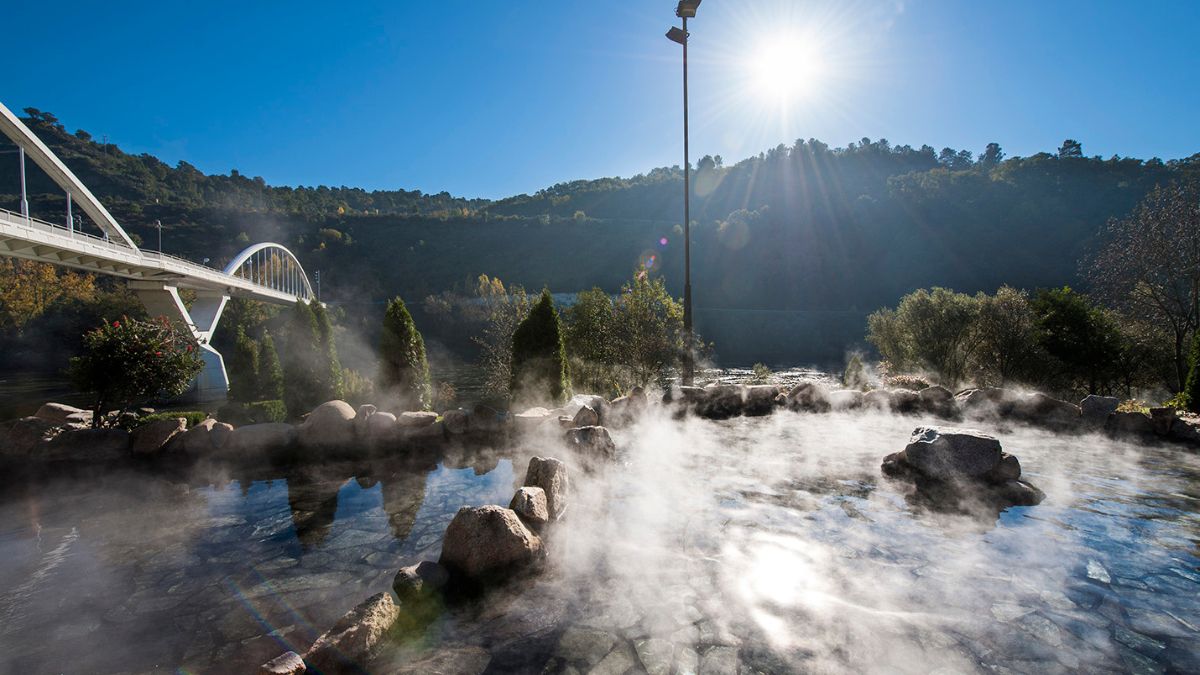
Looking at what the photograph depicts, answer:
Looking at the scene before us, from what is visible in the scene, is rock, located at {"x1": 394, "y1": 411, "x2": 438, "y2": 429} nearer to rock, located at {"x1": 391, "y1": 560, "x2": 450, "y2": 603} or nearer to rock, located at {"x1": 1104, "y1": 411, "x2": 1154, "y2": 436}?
rock, located at {"x1": 391, "y1": 560, "x2": 450, "y2": 603}

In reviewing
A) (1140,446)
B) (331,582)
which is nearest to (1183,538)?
(1140,446)

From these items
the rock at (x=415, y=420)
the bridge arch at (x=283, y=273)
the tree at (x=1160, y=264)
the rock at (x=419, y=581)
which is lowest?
the rock at (x=419, y=581)

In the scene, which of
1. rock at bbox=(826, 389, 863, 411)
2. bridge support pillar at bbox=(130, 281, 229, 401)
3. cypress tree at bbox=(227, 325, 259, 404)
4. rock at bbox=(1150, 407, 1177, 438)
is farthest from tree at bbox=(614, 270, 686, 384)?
bridge support pillar at bbox=(130, 281, 229, 401)

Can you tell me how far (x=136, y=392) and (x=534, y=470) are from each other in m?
7.97

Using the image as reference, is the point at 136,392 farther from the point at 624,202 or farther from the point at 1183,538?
the point at 624,202

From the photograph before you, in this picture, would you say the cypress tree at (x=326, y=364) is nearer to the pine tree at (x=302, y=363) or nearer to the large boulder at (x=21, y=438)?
the pine tree at (x=302, y=363)

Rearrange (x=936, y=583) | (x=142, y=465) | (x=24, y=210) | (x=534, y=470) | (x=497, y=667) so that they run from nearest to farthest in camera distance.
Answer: (x=497, y=667), (x=936, y=583), (x=534, y=470), (x=142, y=465), (x=24, y=210)

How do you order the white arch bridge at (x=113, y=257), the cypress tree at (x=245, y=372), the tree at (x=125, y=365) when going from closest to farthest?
the tree at (x=125, y=365), the cypress tree at (x=245, y=372), the white arch bridge at (x=113, y=257)

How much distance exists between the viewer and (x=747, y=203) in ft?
300

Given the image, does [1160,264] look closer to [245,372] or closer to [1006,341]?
[1006,341]

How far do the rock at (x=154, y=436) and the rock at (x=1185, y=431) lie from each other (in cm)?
1390

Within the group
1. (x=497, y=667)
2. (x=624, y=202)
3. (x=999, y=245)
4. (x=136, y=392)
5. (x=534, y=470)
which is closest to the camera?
(x=497, y=667)

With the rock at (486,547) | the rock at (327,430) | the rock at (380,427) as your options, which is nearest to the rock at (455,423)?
the rock at (380,427)

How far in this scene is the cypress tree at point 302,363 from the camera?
1627 centimetres
